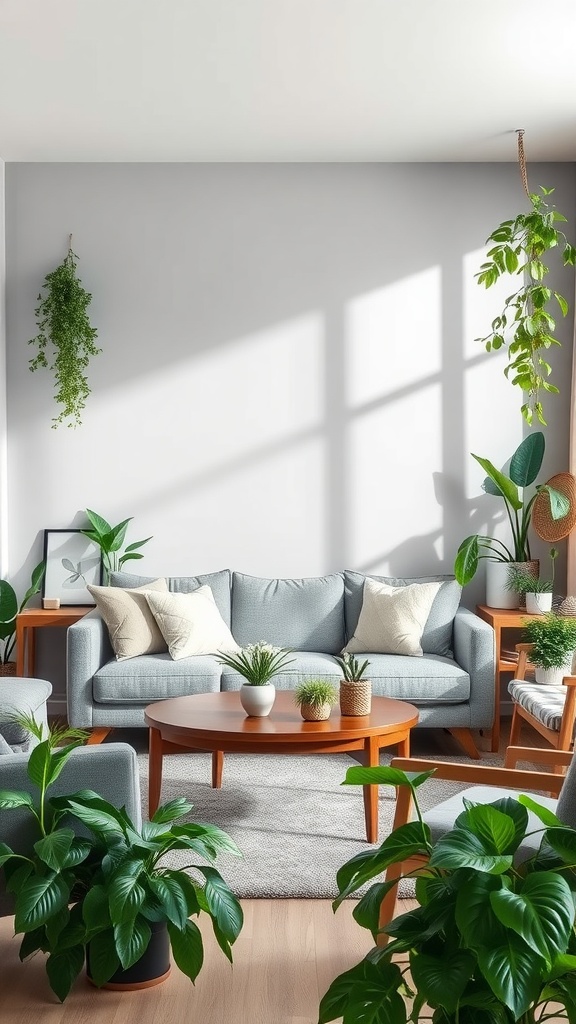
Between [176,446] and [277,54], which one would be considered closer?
[277,54]

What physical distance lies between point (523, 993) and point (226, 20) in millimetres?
3482

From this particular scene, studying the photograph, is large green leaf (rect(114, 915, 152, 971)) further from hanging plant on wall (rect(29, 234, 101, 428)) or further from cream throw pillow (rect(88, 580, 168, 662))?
hanging plant on wall (rect(29, 234, 101, 428))

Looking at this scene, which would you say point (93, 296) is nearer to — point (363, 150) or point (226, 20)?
point (363, 150)

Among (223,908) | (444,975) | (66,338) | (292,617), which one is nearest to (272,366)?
(66,338)

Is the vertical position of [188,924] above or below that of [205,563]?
below

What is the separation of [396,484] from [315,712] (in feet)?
7.14

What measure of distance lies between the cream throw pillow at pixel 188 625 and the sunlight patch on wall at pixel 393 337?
4.92ft

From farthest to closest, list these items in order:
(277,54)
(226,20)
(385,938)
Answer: (277,54) → (226,20) → (385,938)

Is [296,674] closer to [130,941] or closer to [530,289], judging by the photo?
[530,289]

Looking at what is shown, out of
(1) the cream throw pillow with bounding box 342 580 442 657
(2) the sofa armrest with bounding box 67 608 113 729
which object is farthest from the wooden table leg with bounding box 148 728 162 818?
(1) the cream throw pillow with bounding box 342 580 442 657

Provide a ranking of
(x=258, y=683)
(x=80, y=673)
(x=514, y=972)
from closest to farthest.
Answer: (x=514, y=972), (x=258, y=683), (x=80, y=673)

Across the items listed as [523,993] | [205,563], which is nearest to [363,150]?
Result: [205,563]

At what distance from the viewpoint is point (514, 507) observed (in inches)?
207

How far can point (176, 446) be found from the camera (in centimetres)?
557
